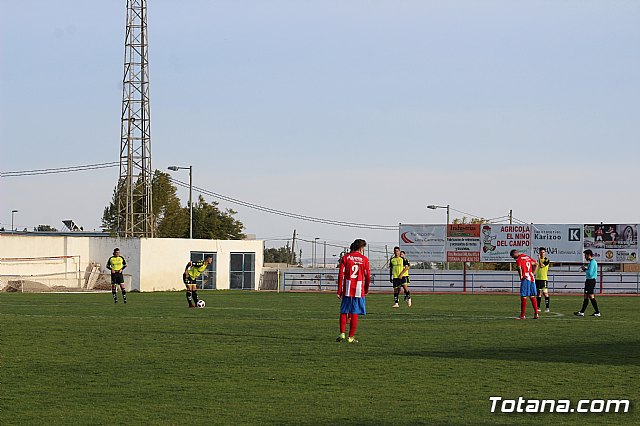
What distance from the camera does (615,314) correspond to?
103 ft

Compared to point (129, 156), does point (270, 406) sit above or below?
below

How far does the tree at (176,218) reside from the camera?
82.9 metres

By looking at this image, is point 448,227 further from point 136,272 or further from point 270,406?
point 270,406

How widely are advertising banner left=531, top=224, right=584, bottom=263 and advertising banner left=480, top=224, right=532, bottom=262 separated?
568mm

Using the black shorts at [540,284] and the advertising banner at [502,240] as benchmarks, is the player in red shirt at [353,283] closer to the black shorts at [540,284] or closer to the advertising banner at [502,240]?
the black shorts at [540,284]

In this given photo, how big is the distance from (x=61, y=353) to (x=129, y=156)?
167ft

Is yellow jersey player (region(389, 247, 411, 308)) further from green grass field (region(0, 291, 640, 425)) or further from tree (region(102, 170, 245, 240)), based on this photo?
tree (region(102, 170, 245, 240))

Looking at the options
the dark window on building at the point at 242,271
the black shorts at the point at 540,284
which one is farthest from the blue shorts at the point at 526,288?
the dark window on building at the point at 242,271

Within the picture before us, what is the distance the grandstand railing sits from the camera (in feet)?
200

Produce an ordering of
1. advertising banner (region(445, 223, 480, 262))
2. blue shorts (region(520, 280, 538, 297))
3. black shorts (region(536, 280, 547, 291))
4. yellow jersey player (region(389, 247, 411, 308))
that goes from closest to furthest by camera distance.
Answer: blue shorts (region(520, 280, 538, 297)), black shorts (region(536, 280, 547, 291)), yellow jersey player (region(389, 247, 411, 308)), advertising banner (region(445, 223, 480, 262))

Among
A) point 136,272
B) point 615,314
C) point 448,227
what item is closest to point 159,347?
point 615,314

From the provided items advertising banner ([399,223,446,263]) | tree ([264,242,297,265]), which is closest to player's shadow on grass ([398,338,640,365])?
advertising banner ([399,223,446,263])

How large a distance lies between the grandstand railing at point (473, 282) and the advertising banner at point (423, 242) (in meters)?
1.99

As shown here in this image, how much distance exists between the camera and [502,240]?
65.2m
